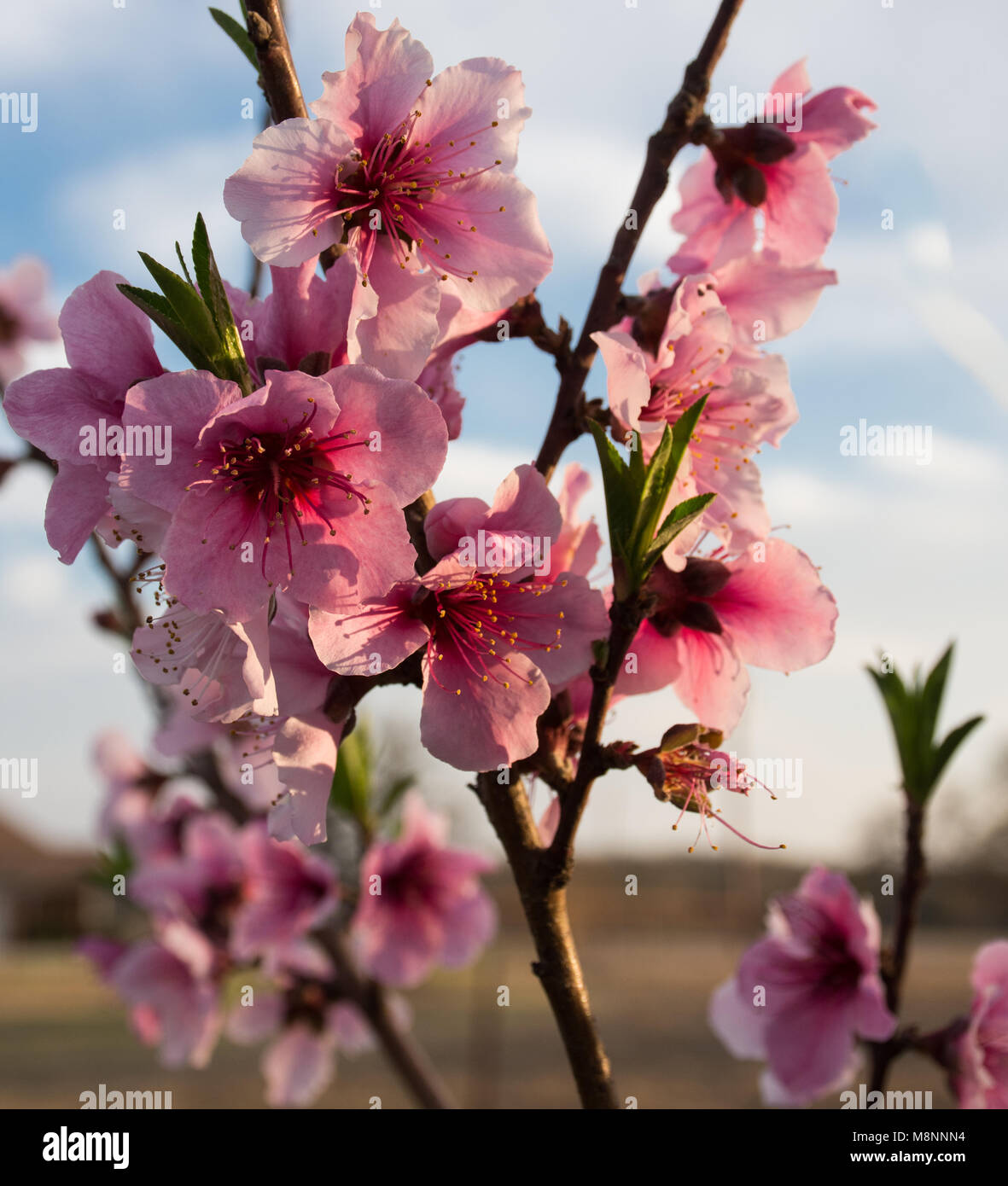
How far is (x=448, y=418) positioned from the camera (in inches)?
36.0

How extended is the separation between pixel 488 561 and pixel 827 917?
1.13 meters

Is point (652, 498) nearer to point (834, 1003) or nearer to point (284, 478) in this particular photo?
point (284, 478)

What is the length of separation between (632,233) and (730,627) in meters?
0.41

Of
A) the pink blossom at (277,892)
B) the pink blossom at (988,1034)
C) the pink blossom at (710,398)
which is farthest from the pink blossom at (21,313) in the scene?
the pink blossom at (988,1034)

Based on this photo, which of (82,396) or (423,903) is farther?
(423,903)

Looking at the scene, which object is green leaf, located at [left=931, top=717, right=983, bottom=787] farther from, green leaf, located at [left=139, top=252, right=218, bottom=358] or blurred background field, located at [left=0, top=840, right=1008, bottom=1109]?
green leaf, located at [left=139, top=252, right=218, bottom=358]

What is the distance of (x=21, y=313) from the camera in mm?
3117

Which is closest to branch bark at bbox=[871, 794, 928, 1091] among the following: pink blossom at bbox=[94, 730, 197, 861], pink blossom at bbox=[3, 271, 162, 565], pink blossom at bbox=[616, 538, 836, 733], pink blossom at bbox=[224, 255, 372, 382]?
pink blossom at bbox=[616, 538, 836, 733]

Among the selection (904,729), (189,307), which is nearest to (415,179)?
(189,307)

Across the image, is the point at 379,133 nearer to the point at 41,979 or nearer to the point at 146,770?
the point at 146,770

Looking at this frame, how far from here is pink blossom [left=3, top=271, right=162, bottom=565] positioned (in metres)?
0.81

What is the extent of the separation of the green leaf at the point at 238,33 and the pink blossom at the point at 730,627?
0.61m
